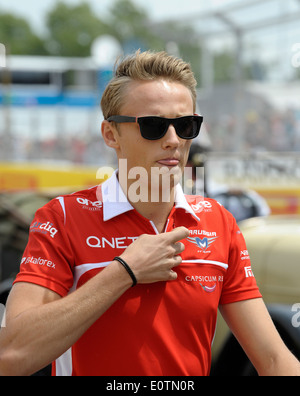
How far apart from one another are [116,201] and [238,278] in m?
0.47

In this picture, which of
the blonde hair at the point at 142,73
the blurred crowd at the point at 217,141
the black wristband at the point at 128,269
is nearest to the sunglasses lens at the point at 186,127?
the blonde hair at the point at 142,73

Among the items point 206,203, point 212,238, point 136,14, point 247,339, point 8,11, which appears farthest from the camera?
point 136,14

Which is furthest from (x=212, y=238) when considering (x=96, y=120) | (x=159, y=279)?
(x=96, y=120)

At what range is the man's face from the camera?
1692 mm

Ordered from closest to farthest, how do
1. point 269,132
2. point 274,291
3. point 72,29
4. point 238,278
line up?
point 238,278 → point 274,291 → point 269,132 → point 72,29

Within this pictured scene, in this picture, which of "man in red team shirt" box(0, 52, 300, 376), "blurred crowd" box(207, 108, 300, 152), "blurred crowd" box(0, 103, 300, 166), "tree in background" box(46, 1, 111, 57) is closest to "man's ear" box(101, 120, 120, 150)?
"man in red team shirt" box(0, 52, 300, 376)

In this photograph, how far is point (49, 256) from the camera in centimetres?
159

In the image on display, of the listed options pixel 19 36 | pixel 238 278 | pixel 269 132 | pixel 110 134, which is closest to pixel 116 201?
pixel 110 134

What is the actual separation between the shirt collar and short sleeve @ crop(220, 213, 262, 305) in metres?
0.15

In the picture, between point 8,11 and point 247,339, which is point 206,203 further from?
point 8,11

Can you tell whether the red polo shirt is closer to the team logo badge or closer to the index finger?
the team logo badge

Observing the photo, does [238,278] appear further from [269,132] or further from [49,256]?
[269,132]
